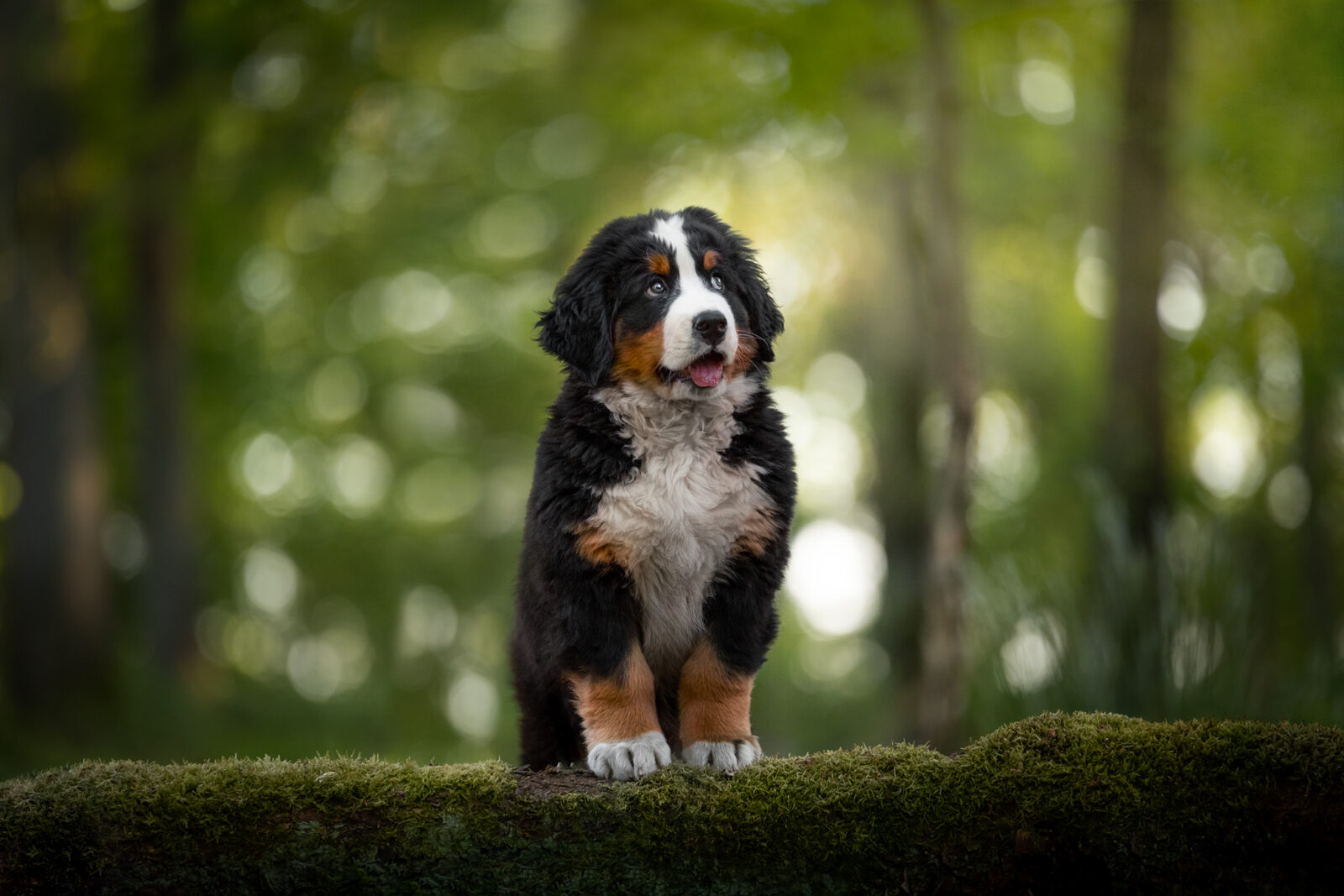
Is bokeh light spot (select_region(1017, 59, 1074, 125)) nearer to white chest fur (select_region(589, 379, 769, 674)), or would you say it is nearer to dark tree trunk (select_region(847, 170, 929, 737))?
dark tree trunk (select_region(847, 170, 929, 737))

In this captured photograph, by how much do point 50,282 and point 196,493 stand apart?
13.6 ft

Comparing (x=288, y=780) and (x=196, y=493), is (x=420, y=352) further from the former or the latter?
(x=288, y=780)

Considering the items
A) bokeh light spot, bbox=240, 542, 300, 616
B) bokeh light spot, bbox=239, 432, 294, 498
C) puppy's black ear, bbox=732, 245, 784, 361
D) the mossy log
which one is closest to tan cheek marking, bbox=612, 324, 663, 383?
puppy's black ear, bbox=732, 245, 784, 361

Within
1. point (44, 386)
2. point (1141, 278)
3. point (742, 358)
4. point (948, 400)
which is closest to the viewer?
point (742, 358)

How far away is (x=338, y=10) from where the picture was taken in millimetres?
9758

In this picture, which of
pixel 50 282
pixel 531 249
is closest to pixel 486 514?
pixel 531 249

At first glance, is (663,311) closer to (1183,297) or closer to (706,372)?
(706,372)

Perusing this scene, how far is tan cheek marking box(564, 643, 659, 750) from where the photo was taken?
140 inches

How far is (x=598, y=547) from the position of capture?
3.63 metres

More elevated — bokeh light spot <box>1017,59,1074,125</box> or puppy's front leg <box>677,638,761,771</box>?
bokeh light spot <box>1017,59,1074,125</box>

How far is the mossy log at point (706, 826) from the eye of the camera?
10.1 ft

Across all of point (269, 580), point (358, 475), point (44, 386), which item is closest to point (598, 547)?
point (44, 386)

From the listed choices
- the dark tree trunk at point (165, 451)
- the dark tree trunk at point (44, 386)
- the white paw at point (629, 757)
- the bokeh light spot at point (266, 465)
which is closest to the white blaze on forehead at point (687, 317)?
the white paw at point (629, 757)

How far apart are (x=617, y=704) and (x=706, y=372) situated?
1.08 meters
